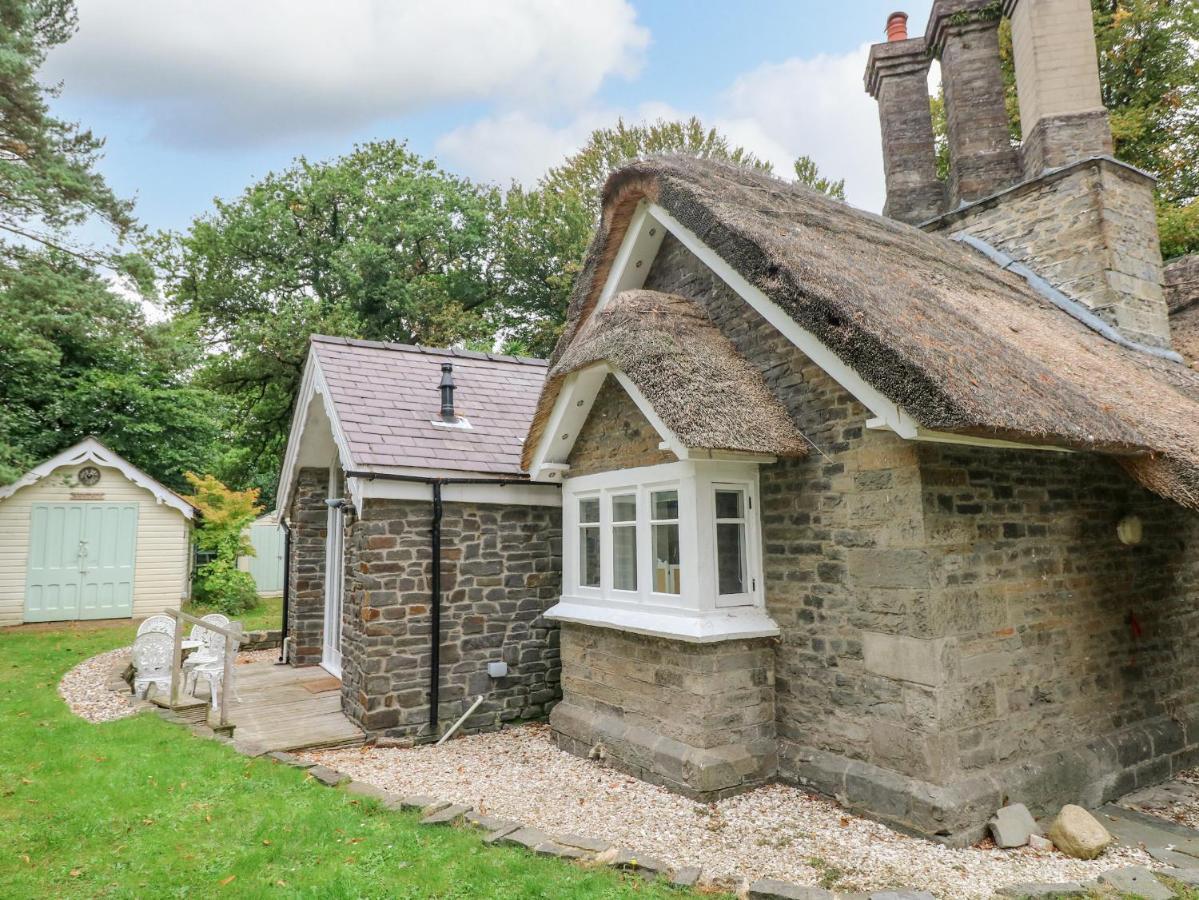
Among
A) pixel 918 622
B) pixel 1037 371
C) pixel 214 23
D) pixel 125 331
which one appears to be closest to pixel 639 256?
pixel 1037 371

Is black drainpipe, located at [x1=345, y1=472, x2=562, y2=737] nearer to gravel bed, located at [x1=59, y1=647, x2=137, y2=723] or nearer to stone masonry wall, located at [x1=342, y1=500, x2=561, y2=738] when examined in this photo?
stone masonry wall, located at [x1=342, y1=500, x2=561, y2=738]

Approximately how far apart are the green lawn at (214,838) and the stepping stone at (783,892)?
0.48 m

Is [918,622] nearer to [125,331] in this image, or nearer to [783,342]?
[783,342]

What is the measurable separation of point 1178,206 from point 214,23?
18.6 m

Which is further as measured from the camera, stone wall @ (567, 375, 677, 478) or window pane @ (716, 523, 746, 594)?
stone wall @ (567, 375, 677, 478)

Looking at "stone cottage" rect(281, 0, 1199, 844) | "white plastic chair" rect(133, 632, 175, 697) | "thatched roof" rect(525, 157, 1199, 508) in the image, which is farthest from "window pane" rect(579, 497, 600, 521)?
"white plastic chair" rect(133, 632, 175, 697)

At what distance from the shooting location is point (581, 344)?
22.2 ft

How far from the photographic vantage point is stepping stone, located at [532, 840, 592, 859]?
4277mm

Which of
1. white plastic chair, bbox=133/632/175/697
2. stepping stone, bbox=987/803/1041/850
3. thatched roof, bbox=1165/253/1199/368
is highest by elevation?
thatched roof, bbox=1165/253/1199/368

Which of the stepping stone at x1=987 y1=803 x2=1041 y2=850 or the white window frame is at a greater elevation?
the white window frame

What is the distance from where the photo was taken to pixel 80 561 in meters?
14.7

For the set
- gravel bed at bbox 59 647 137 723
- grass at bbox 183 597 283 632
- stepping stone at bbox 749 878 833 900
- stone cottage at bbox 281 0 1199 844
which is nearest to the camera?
stepping stone at bbox 749 878 833 900

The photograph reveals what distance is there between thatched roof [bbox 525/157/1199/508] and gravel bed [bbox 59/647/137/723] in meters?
5.72

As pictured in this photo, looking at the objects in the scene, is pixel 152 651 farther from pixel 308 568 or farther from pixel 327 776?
pixel 327 776
